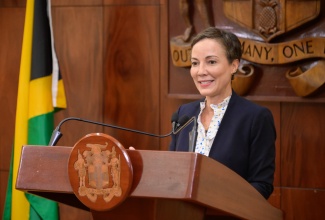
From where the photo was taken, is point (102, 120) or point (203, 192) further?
point (102, 120)

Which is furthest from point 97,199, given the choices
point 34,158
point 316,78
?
point 316,78

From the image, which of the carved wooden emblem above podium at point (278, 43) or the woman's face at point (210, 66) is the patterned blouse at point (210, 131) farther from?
the carved wooden emblem above podium at point (278, 43)

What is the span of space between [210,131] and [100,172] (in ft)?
2.28

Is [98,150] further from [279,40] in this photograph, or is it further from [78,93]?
[78,93]

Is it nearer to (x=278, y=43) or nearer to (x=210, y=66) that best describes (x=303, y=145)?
(x=278, y=43)

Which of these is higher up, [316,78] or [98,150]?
[316,78]

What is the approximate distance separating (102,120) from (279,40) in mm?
1269

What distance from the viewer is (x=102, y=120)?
430 centimetres

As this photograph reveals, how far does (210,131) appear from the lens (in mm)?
2469

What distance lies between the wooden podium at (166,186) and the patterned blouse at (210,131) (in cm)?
39

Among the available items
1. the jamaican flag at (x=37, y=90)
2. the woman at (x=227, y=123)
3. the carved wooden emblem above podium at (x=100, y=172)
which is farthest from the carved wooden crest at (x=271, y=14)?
the carved wooden emblem above podium at (x=100, y=172)

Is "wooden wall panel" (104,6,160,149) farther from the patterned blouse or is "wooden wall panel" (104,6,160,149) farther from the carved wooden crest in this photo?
the patterned blouse

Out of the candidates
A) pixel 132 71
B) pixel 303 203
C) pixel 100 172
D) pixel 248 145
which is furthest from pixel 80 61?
pixel 100 172

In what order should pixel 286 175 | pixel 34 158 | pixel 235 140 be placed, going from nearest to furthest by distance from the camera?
1. pixel 34 158
2. pixel 235 140
3. pixel 286 175
